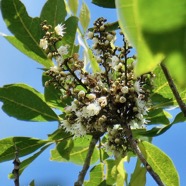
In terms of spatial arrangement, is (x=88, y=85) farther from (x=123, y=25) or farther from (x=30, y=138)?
(x=123, y=25)

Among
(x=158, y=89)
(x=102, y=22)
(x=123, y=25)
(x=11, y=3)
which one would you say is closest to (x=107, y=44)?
(x=102, y=22)

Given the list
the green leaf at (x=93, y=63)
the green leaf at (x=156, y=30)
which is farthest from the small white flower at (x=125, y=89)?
the green leaf at (x=156, y=30)

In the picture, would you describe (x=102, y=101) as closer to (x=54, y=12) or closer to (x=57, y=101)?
(x=57, y=101)

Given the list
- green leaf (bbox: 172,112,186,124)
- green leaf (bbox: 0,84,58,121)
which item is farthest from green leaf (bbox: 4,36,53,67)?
green leaf (bbox: 172,112,186,124)

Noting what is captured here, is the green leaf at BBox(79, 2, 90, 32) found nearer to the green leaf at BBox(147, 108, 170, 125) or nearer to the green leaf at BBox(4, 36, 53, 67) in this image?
the green leaf at BBox(4, 36, 53, 67)

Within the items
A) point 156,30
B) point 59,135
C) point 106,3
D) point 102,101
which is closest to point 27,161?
point 59,135
